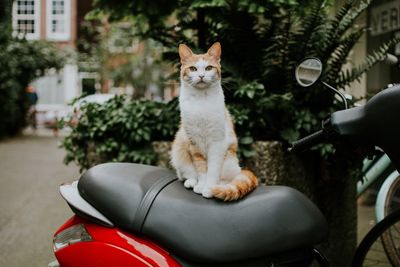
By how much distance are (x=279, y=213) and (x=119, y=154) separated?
1.96 metres

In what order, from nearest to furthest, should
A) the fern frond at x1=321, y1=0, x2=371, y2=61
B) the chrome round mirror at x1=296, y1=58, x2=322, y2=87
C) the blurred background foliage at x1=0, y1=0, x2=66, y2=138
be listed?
the chrome round mirror at x1=296, y1=58, x2=322, y2=87, the fern frond at x1=321, y1=0, x2=371, y2=61, the blurred background foliage at x1=0, y1=0, x2=66, y2=138

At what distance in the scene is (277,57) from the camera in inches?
135

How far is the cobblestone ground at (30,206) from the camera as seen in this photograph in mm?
3854

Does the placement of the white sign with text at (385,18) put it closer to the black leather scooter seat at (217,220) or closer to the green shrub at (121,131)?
the green shrub at (121,131)

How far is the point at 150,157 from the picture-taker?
3334 millimetres

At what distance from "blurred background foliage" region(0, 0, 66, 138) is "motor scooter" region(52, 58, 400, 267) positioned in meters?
11.3

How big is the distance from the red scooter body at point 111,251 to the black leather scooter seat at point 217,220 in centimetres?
4

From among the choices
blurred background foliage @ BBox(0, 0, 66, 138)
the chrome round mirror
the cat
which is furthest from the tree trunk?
blurred background foliage @ BBox(0, 0, 66, 138)

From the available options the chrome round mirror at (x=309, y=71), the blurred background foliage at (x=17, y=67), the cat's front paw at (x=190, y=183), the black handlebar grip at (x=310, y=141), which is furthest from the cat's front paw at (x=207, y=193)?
the blurred background foliage at (x=17, y=67)

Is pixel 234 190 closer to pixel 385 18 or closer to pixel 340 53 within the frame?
pixel 340 53

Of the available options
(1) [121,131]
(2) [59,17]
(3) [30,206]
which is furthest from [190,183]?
(2) [59,17]

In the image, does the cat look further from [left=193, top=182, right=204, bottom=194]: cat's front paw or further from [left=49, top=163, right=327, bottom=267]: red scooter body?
[left=49, top=163, right=327, bottom=267]: red scooter body

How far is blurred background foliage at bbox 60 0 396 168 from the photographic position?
327cm

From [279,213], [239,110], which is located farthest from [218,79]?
[239,110]
